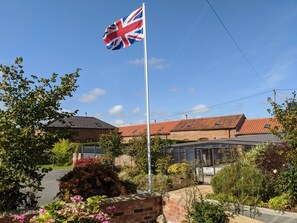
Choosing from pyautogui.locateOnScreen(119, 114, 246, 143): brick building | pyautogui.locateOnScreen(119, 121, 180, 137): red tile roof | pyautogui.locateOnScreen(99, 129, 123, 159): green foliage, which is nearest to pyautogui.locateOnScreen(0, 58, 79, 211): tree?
pyautogui.locateOnScreen(99, 129, 123, 159): green foliage

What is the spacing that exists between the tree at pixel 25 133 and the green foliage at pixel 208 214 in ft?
10.6

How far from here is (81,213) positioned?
4.02 m

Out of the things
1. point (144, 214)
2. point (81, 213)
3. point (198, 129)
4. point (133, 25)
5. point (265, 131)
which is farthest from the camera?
point (198, 129)

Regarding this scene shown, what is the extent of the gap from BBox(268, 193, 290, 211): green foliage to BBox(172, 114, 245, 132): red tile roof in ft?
96.8

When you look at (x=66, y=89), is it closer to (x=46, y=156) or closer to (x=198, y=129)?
(x=46, y=156)

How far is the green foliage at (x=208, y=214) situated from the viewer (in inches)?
189

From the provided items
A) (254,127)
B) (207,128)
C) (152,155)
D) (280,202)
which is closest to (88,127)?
(207,128)

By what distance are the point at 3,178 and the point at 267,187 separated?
27.6 ft

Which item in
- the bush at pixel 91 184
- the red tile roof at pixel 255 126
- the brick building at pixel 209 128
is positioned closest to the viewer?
the bush at pixel 91 184

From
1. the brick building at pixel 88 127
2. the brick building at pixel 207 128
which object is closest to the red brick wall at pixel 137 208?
the brick building at pixel 207 128

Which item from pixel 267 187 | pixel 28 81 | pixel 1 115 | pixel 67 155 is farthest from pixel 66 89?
pixel 67 155

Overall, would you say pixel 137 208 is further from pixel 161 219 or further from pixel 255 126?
pixel 255 126

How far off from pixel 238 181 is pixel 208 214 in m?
5.19

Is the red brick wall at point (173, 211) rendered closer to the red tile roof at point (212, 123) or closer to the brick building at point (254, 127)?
the brick building at point (254, 127)
